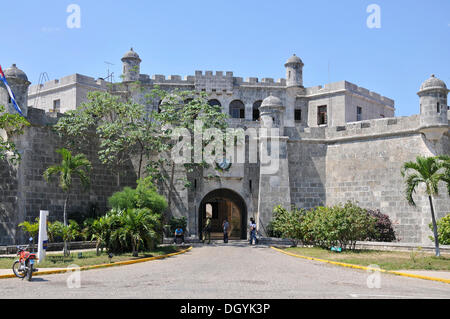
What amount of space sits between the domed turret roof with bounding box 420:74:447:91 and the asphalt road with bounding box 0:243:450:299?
1191 centimetres

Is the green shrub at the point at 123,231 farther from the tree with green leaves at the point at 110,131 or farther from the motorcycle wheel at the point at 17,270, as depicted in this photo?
the tree with green leaves at the point at 110,131

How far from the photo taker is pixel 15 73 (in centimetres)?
2153

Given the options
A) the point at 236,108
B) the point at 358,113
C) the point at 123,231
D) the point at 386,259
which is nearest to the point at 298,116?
the point at 358,113

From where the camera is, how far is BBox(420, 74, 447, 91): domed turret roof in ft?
74.7

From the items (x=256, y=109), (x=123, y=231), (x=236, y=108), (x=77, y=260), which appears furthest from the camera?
(x=256, y=109)

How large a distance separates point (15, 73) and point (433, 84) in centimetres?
1950

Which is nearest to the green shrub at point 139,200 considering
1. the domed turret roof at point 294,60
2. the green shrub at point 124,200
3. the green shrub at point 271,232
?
the green shrub at point 124,200

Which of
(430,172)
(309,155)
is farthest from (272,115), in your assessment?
(430,172)

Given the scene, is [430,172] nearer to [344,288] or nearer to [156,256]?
[344,288]

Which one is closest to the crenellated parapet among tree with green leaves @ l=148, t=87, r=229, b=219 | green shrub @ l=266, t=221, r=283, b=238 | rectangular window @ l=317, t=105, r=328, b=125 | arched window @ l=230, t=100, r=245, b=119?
arched window @ l=230, t=100, r=245, b=119

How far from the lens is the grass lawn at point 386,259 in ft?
47.9

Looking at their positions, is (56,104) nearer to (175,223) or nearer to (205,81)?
(205,81)

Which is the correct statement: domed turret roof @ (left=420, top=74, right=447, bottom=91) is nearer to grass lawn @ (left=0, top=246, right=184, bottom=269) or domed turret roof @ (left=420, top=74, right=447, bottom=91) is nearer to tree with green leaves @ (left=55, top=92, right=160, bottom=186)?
tree with green leaves @ (left=55, top=92, right=160, bottom=186)
